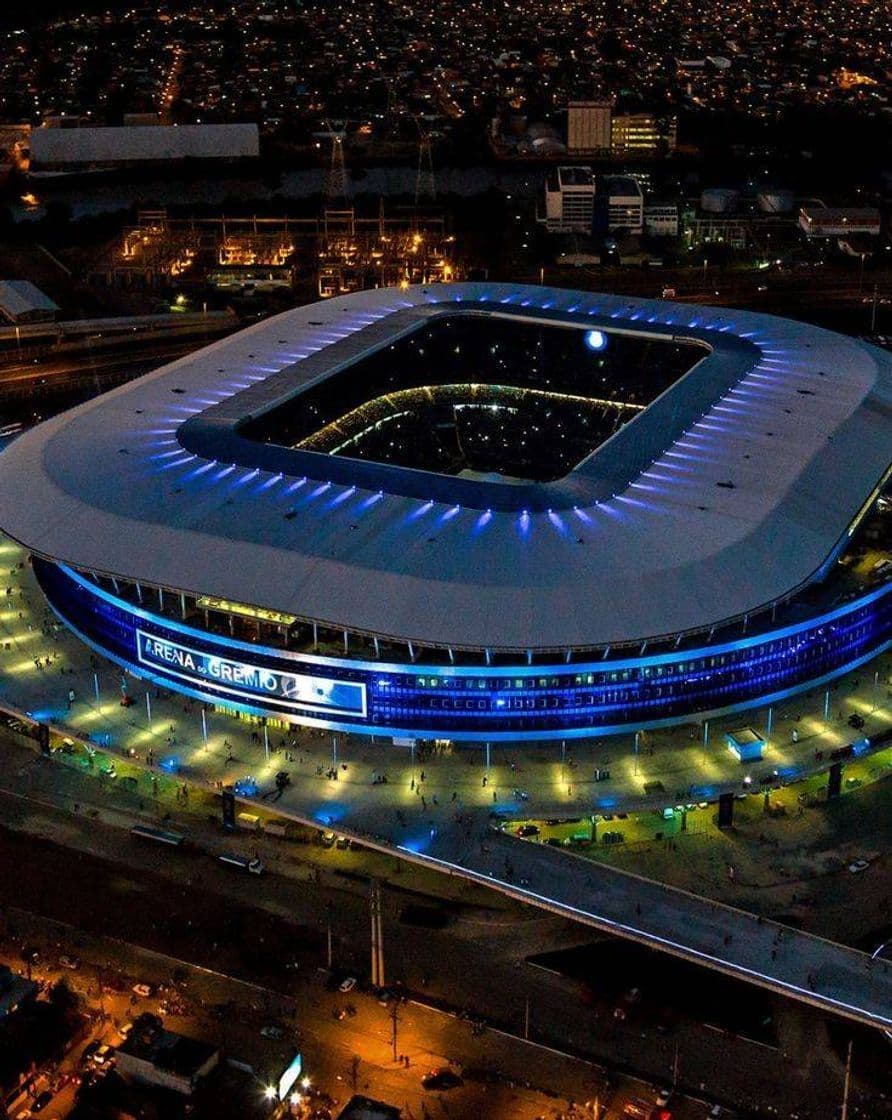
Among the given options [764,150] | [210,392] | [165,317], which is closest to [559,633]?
[210,392]

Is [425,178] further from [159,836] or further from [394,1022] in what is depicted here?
[394,1022]

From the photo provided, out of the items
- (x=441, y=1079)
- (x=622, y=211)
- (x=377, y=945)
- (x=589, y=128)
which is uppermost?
(x=589, y=128)

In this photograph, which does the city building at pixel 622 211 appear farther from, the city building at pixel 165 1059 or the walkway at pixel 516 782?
the city building at pixel 165 1059

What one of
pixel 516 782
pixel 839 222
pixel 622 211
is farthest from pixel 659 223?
pixel 516 782

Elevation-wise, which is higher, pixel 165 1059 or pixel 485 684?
pixel 485 684

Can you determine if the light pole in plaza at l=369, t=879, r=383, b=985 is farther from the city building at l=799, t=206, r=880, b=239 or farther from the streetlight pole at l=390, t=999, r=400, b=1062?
the city building at l=799, t=206, r=880, b=239

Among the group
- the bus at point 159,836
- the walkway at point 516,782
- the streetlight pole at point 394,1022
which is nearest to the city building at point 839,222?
the walkway at point 516,782
